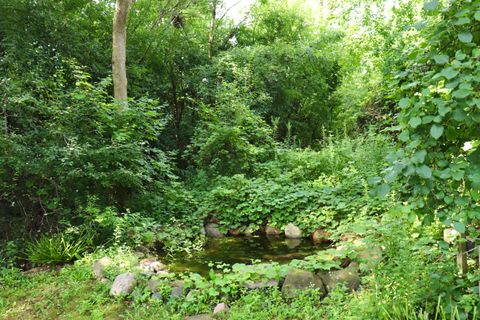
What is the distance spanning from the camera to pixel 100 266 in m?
3.95

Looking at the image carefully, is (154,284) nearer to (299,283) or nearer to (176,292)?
(176,292)

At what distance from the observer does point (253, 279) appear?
11.4 ft

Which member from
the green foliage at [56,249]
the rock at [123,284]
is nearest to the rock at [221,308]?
the rock at [123,284]

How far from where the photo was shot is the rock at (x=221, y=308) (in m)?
3.11

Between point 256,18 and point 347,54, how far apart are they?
147 inches

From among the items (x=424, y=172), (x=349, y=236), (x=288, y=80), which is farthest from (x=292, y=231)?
(x=288, y=80)

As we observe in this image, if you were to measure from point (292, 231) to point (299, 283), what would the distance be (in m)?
2.39

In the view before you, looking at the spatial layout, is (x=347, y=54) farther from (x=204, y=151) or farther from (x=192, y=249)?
(x=192, y=249)

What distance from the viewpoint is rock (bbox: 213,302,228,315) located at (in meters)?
3.11

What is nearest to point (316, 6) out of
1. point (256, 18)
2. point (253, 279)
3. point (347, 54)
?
point (256, 18)

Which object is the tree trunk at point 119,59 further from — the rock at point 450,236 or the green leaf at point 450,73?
the green leaf at point 450,73

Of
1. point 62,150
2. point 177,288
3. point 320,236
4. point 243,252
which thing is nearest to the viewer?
point 177,288

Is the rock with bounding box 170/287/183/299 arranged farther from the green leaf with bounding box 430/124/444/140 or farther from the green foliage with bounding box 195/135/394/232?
the green leaf with bounding box 430/124/444/140

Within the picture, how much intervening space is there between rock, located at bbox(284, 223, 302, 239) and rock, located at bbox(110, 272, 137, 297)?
2793 millimetres
